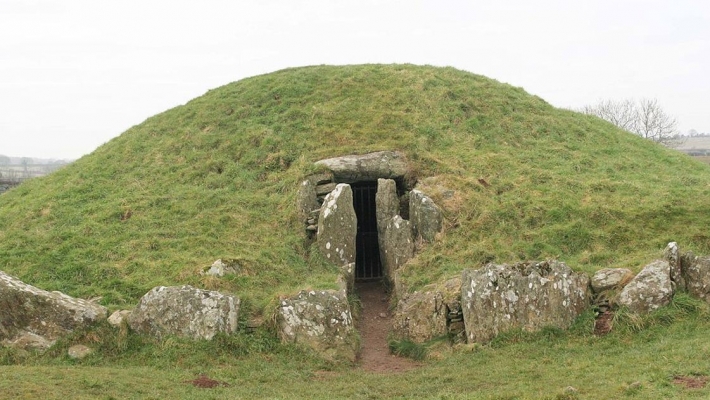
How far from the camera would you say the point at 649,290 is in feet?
43.2

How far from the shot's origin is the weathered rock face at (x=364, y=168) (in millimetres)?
20297

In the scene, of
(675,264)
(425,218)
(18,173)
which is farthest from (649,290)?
(18,173)

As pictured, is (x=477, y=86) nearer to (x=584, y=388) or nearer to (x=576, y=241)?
(x=576, y=241)

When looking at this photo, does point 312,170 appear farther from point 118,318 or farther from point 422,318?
point 118,318

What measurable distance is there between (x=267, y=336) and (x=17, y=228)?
11.0m

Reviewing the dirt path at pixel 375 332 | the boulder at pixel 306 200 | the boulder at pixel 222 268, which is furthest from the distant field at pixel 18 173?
the dirt path at pixel 375 332

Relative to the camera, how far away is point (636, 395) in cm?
920

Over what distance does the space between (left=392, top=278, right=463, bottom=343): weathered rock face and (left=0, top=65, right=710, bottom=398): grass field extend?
0.65 metres

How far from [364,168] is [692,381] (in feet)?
41.3

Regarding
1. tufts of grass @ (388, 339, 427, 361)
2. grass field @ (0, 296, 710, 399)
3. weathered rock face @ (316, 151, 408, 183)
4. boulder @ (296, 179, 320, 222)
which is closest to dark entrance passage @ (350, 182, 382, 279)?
weathered rock face @ (316, 151, 408, 183)

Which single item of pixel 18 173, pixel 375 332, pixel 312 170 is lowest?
pixel 375 332

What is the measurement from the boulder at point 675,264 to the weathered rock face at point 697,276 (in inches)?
5.3

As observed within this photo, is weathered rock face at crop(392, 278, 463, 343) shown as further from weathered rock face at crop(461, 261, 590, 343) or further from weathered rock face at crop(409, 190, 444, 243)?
weathered rock face at crop(409, 190, 444, 243)

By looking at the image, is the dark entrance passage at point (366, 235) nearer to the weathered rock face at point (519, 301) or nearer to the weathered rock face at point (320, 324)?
the weathered rock face at point (320, 324)
